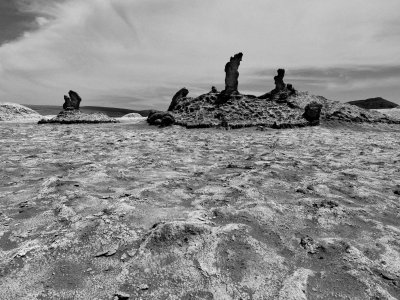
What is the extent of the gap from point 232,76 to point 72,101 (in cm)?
1286

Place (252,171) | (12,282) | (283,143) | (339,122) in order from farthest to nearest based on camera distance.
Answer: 1. (339,122)
2. (283,143)
3. (252,171)
4. (12,282)

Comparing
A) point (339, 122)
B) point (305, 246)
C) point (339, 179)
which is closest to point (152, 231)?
point (305, 246)

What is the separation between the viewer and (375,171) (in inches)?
347

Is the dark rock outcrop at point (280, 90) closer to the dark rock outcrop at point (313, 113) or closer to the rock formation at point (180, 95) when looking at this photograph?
the dark rock outcrop at point (313, 113)

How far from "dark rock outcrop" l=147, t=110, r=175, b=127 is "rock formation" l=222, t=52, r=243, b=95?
4.80m

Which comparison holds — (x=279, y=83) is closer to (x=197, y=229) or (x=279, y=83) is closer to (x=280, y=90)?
(x=280, y=90)

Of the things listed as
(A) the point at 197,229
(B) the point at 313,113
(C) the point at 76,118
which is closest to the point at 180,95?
(C) the point at 76,118

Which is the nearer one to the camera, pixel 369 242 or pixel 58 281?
pixel 58 281

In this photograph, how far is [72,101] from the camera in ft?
90.1

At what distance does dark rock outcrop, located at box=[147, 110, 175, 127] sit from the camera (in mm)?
20984

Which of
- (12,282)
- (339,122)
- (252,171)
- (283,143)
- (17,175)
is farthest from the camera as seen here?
(339,122)

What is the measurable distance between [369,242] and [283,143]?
9.30 m

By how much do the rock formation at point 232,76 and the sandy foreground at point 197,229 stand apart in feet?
49.6

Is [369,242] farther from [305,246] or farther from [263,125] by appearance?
[263,125]
